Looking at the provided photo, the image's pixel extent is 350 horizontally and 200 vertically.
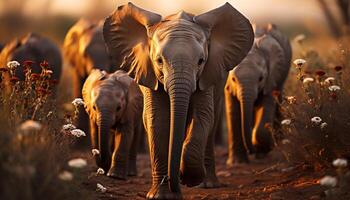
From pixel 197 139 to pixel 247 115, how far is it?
12.3 feet

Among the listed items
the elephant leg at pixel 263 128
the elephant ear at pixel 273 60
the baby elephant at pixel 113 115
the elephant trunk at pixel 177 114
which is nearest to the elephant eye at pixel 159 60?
the elephant trunk at pixel 177 114

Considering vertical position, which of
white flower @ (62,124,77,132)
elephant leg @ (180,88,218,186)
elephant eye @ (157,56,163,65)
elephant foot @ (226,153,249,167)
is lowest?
elephant foot @ (226,153,249,167)

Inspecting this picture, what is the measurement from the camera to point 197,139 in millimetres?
8383

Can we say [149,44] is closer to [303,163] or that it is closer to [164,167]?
[164,167]

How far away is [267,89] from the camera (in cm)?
1314

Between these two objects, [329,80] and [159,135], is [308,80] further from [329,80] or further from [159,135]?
[159,135]

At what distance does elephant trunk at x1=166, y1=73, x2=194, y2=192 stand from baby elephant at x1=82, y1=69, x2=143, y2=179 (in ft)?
9.42

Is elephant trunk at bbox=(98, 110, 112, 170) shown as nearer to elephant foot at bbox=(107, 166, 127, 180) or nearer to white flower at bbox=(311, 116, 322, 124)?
elephant foot at bbox=(107, 166, 127, 180)

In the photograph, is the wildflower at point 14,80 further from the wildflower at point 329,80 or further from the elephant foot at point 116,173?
the wildflower at point 329,80

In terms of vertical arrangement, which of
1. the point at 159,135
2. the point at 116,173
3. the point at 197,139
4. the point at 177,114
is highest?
the point at 177,114

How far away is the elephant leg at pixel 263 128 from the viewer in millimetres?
12859

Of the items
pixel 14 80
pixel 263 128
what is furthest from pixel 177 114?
pixel 263 128

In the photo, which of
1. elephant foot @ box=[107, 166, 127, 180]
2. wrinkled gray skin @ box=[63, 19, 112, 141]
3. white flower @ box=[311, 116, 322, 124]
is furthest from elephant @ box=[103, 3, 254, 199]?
wrinkled gray skin @ box=[63, 19, 112, 141]

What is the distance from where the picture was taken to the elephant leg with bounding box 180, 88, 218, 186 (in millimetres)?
8258
